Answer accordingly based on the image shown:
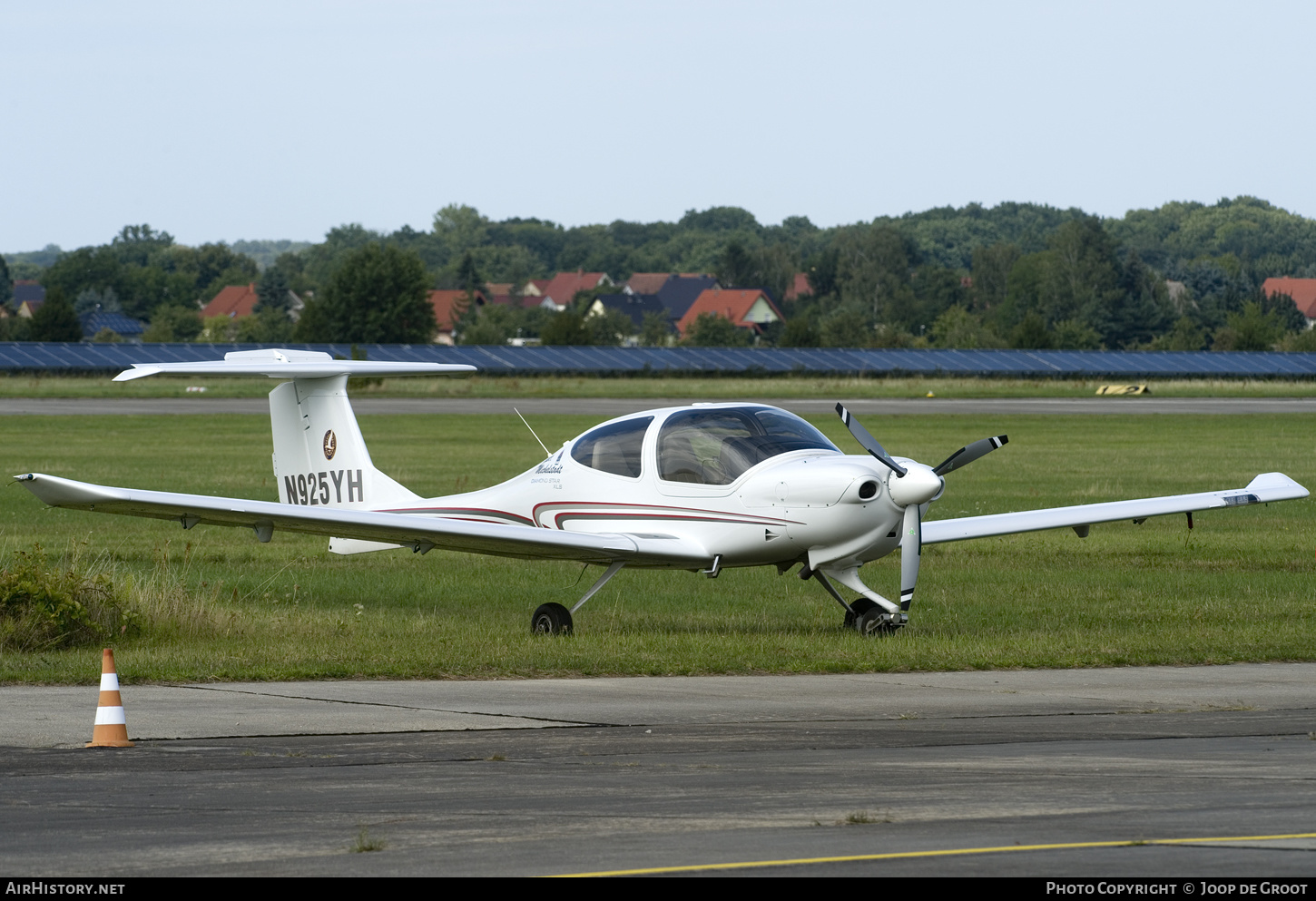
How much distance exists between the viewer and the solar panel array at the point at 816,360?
299 feet

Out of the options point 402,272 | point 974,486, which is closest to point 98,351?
point 402,272

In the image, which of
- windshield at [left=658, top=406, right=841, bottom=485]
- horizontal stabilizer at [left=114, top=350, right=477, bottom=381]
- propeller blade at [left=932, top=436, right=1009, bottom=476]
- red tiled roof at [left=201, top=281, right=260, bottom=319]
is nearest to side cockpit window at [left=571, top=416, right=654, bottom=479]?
windshield at [left=658, top=406, right=841, bottom=485]

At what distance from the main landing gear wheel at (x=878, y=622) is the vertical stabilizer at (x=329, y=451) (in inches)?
197

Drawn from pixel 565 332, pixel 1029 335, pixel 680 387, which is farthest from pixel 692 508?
pixel 1029 335

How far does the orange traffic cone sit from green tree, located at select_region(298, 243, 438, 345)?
124 meters

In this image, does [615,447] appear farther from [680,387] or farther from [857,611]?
[680,387]

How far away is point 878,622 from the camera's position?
49.9 ft

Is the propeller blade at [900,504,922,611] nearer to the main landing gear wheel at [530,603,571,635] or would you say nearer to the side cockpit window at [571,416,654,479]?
the side cockpit window at [571,416,654,479]

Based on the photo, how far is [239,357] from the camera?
1719 cm

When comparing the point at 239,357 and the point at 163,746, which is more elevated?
the point at 239,357

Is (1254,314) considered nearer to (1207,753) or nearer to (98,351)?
(98,351)

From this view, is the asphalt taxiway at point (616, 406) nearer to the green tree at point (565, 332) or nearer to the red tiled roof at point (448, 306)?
the green tree at point (565, 332)

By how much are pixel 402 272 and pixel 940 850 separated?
130671mm

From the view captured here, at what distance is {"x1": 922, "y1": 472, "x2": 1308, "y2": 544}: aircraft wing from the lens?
16.4m
